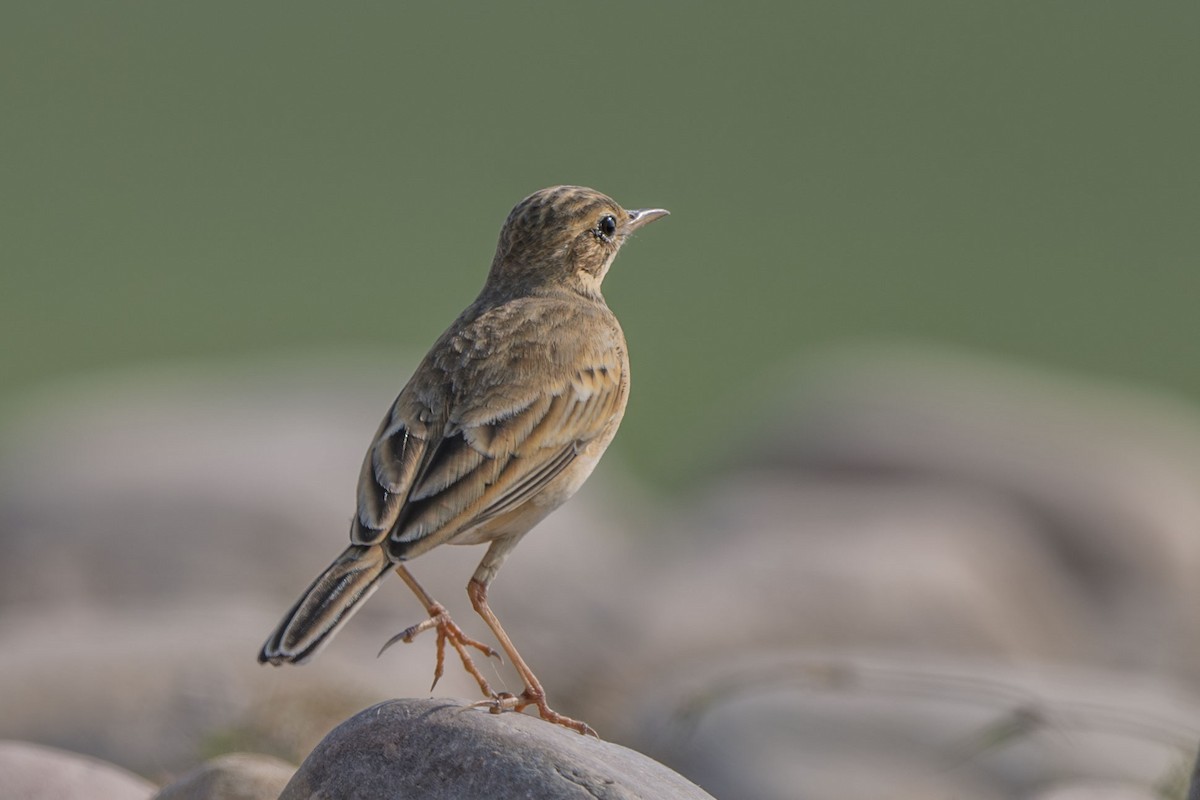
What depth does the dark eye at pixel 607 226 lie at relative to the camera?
24.8 ft

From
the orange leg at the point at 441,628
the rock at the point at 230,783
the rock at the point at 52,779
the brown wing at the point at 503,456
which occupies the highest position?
the brown wing at the point at 503,456

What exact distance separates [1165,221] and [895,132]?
6588 mm

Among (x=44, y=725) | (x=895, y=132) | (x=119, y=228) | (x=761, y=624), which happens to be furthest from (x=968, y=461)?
(x=895, y=132)

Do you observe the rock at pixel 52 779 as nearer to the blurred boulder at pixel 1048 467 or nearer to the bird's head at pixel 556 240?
the bird's head at pixel 556 240

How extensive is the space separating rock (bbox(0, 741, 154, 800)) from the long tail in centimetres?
160

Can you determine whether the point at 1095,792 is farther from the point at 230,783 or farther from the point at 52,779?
the point at 52,779

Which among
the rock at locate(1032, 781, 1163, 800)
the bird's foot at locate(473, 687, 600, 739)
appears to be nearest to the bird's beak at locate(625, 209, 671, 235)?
the bird's foot at locate(473, 687, 600, 739)

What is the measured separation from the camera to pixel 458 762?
5.67m

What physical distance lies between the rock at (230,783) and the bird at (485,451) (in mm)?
612

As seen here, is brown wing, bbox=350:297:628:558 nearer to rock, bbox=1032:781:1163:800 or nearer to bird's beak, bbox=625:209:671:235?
bird's beak, bbox=625:209:671:235

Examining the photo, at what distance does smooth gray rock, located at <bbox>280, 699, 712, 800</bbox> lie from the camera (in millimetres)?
5621

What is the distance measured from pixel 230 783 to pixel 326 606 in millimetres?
990

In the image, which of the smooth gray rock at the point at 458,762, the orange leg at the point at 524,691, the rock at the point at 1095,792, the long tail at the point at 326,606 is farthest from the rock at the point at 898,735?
the long tail at the point at 326,606

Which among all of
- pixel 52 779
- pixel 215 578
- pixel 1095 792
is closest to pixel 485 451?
pixel 52 779
